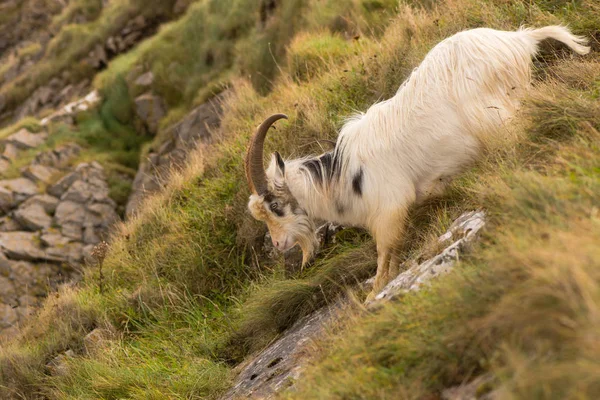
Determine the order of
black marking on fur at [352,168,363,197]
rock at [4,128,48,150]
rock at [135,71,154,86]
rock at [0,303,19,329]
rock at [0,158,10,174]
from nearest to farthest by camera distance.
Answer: black marking on fur at [352,168,363,197] < rock at [0,303,19,329] < rock at [0,158,10,174] < rock at [4,128,48,150] < rock at [135,71,154,86]

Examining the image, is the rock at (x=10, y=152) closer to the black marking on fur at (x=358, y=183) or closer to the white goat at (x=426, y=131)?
the white goat at (x=426, y=131)

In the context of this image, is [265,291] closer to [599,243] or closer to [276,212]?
[276,212]

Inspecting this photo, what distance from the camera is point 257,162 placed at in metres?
6.23

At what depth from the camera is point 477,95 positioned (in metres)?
5.45

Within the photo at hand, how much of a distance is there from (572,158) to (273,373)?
2.57 meters

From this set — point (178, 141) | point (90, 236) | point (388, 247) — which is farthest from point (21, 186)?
point (388, 247)

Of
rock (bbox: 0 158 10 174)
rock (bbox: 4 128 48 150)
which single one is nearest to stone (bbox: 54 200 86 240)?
rock (bbox: 0 158 10 174)

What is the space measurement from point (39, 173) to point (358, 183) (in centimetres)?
1169

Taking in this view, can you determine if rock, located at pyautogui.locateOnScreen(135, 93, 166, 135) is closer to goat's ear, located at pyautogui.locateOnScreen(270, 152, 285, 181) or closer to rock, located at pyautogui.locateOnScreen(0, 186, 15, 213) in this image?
rock, located at pyautogui.locateOnScreen(0, 186, 15, 213)

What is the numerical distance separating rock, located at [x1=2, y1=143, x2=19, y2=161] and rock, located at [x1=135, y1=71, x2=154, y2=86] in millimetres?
3130

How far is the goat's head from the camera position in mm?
6246

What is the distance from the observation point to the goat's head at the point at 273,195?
6246 millimetres

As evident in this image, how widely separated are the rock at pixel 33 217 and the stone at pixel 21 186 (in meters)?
0.53

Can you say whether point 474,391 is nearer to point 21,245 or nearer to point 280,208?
point 280,208
